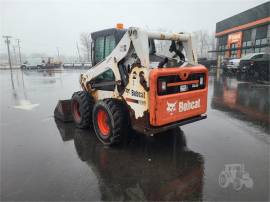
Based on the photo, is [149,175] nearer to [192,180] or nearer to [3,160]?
[192,180]

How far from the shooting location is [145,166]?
398cm

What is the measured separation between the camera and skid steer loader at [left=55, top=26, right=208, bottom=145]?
160 inches

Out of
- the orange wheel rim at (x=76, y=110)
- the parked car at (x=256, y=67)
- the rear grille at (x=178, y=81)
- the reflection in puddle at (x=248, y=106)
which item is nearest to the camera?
the rear grille at (x=178, y=81)

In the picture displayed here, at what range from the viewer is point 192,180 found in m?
3.50

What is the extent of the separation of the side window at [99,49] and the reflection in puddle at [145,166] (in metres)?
2.05

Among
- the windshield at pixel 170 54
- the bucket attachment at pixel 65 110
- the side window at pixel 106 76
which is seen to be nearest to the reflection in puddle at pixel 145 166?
the bucket attachment at pixel 65 110

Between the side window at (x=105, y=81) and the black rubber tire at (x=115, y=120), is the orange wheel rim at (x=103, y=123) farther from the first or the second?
the side window at (x=105, y=81)

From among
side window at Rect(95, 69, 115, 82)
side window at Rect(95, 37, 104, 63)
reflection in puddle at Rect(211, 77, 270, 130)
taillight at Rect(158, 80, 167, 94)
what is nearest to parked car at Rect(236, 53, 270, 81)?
reflection in puddle at Rect(211, 77, 270, 130)

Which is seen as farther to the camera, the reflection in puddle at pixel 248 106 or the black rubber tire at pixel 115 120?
the reflection in puddle at pixel 248 106

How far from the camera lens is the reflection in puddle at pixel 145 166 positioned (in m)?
3.21

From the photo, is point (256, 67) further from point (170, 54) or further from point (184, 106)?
point (184, 106)

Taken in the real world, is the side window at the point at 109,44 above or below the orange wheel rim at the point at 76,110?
above

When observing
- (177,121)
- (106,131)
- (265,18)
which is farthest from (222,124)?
(265,18)
